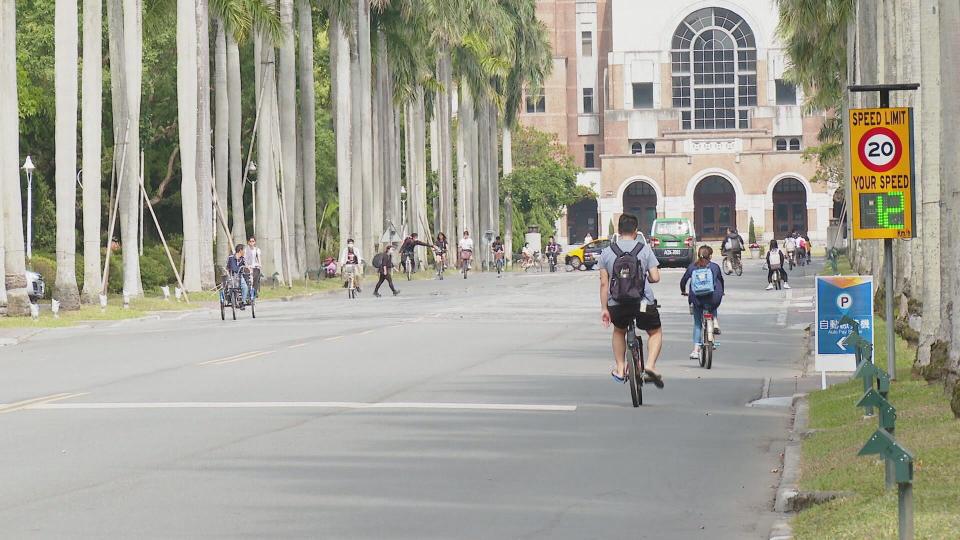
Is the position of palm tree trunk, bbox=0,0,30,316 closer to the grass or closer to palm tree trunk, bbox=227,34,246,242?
palm tree trunk, bbox=227,34,246,242

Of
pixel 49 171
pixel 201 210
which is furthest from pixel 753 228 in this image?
pixel 201 210

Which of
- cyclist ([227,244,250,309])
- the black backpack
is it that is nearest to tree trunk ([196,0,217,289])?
cyclist ([227,244,250,309])

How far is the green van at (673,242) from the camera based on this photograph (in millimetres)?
66688

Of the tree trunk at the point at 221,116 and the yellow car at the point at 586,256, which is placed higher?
the tree trunk at the point at 221,116

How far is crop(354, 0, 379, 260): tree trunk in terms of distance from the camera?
59.0 m

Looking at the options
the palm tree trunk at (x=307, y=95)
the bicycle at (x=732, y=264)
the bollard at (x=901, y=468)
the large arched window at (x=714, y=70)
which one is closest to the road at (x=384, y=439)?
the bollard at (x=901, y=468)

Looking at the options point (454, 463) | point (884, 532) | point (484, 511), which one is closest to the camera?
point (884, 532)

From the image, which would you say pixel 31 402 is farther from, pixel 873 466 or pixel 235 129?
pixel 235 129

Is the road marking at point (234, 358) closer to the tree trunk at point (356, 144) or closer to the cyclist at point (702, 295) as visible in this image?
the cyclist at point (702, 295)

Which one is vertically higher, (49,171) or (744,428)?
(49,171)

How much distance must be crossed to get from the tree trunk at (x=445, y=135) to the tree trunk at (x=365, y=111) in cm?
1142

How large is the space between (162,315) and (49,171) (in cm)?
2618

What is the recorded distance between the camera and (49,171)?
6134 cm

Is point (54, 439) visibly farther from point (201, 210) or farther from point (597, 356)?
point (201, 210)
